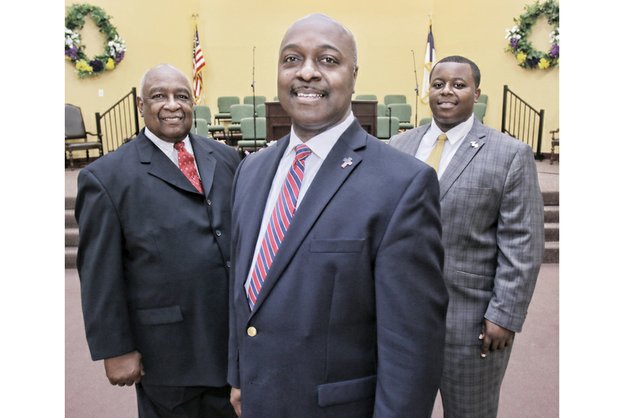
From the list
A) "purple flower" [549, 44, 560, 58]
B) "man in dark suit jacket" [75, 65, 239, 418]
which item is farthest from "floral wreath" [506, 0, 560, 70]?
"man in dark suit jacket" [75, 65, 239, 418]

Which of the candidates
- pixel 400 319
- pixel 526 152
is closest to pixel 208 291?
pixel 400 319

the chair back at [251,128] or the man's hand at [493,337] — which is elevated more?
the chair back at [251,128]

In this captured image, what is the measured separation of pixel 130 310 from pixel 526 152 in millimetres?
1613

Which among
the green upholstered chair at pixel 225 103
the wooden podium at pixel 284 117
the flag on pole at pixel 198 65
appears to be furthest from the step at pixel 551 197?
the flag on pole at pixel 198 65

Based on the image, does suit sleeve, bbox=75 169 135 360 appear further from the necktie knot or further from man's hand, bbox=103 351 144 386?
the necktie knot

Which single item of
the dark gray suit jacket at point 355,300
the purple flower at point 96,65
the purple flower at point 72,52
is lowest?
the dark gray suit jacket at point 355,300

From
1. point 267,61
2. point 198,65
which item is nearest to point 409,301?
point 198,65

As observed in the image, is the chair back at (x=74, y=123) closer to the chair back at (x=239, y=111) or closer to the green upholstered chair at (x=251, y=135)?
the chair back at (x=239, y=111)

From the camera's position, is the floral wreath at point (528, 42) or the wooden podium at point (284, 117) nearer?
the wooden podium at point (284, 117)

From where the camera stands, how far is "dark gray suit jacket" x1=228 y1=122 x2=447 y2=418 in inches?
46.5

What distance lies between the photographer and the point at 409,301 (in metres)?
1.18

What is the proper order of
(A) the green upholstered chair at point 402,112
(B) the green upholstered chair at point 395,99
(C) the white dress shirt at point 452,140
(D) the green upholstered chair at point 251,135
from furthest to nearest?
(B) the green upholstered chair at point 395,99 → (A) the green upholstered chair at point 402,112 → (D) the green upholstered chair at point 251,135 → (C) the white dress shirt at point 452,140

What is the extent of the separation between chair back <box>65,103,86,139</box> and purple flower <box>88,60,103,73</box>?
1005 mm

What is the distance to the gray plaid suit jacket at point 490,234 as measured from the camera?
6.15 ft
